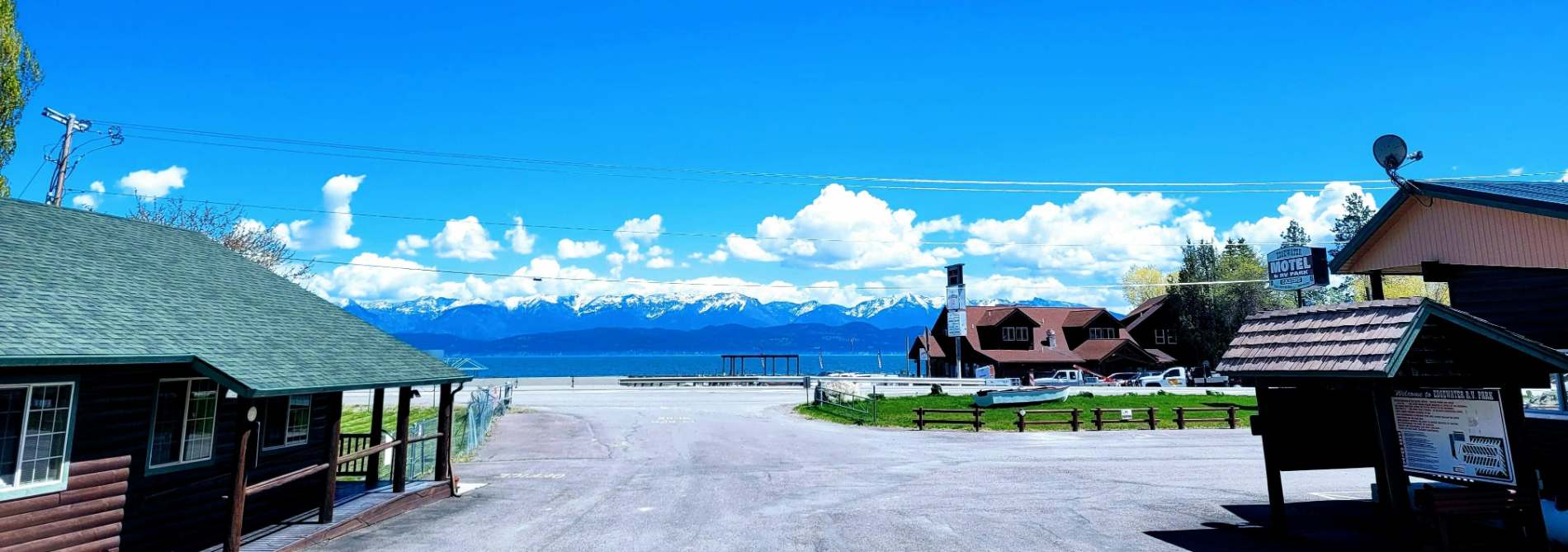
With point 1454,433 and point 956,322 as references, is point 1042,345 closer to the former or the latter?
point 956,322

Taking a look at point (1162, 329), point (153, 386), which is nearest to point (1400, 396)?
point (153, 386)

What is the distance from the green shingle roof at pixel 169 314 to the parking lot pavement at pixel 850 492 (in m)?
3.35

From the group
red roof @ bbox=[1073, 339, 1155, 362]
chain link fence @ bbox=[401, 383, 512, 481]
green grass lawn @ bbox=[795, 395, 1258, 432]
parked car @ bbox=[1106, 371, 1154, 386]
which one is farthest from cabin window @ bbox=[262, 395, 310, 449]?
red roof @ bbox=[1073, 339, 1155, 362]

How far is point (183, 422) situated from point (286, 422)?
9.53 ft

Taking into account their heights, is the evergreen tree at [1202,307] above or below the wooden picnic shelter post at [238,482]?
above

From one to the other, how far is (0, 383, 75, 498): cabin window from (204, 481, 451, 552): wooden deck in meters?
2.70

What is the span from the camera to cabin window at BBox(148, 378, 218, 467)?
1184cm

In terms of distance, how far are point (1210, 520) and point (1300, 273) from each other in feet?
53.3

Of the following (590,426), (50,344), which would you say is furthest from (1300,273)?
(50,344)

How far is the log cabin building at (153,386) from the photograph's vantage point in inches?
388

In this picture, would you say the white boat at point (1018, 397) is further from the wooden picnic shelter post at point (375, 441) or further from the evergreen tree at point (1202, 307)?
the evergreen tree at point (1202, 307)

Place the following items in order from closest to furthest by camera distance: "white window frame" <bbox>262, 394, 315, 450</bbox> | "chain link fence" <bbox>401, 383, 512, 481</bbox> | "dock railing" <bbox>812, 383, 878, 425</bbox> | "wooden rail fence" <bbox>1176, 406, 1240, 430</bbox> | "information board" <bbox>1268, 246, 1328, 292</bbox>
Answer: "white window frame" <bbox>262, 394, 315, 450</bbox>
"chain link fence" <bbox>401, 383, 512, 481</bbox>
"information board" <bbox>1268, 246, 1328, 292</bbox>
"wooden rail fence" <bbox>1176, 406, 1240, 430</bbox>
"dock railing" <bbox>812, 383, 878, 425</bbox>

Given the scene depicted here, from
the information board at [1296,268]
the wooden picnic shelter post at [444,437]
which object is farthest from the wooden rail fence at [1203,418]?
the wooden picnic shelter post at [444,437]

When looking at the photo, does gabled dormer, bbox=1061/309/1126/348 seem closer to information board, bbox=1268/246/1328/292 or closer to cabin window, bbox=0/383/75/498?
information board, bbox=1268/246/1328/292
